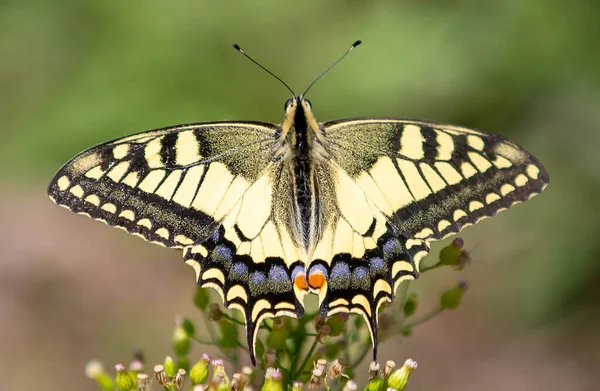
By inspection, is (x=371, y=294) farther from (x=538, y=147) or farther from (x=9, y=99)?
(x=9, y=99)

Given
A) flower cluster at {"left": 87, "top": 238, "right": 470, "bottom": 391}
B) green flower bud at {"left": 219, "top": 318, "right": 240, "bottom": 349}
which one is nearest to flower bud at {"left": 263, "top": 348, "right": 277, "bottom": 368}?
flower cluster at {"left": 87, "top": 238, "right": 470, "bottom": 391}

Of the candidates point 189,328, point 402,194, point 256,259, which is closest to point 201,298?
point 189,328

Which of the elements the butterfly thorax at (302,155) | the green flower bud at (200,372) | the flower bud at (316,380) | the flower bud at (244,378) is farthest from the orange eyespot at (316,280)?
the green flower bud at (200,372)

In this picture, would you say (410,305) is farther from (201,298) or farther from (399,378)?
(201,298)

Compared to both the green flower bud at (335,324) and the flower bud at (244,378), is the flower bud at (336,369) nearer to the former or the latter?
the green flower bud at (335,324)

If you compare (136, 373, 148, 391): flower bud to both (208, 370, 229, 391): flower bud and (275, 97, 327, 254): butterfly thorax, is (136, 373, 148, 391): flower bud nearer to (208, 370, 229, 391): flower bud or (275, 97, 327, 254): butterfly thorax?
(208, 370, 229, 391): flower bud

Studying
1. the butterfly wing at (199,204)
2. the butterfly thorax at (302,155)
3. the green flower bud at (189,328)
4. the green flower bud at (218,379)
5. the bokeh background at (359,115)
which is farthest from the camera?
the bokeh background at (359,115)
